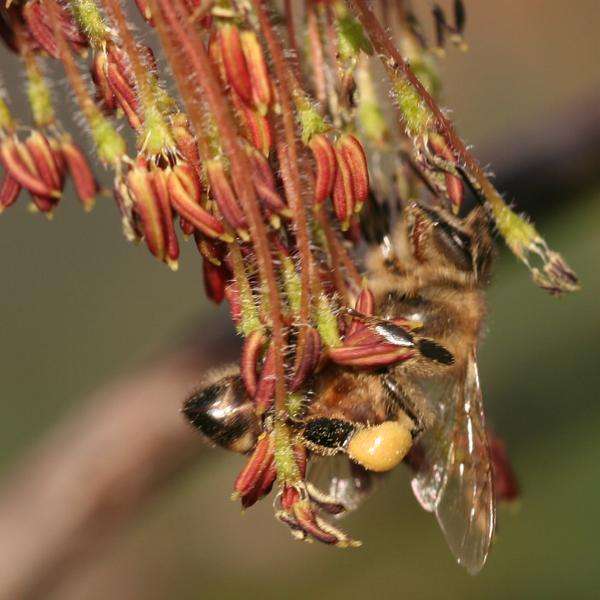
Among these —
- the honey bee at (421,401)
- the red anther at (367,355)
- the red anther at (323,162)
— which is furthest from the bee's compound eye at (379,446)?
the red anther at (323,162)

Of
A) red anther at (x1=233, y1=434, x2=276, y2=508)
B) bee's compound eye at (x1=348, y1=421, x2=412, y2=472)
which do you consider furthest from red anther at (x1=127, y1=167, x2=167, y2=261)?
bee's compound eye at (x1=348, y1=421, x2=412, y2=472)

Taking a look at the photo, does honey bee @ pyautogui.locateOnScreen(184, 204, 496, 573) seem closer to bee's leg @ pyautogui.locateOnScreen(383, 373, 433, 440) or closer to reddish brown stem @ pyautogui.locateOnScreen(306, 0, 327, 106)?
bee's leg @ pyautogui.locateOnScreen(383, 373, 433, 440)

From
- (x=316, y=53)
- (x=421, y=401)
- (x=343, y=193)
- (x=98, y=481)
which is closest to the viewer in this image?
(x=343, y=193)

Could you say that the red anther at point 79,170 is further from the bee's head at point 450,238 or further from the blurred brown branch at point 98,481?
the blurred brown branch at point 98,481

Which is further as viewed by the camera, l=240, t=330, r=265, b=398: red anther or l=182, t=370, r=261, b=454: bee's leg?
l=182, t=370, r=261, b=454: bee's leg

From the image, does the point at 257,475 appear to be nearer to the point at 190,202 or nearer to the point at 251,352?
the point at 251,352

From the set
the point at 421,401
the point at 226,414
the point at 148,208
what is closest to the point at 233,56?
the point at 148,208

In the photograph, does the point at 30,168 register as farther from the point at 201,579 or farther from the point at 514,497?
the point at 201,579
